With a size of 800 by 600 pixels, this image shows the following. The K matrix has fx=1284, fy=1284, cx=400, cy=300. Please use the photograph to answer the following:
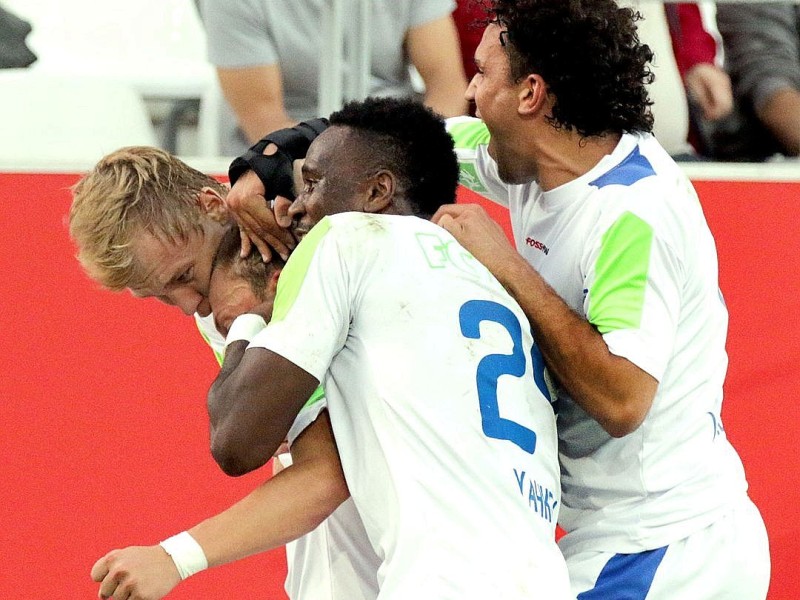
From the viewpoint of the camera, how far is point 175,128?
10.9 feet

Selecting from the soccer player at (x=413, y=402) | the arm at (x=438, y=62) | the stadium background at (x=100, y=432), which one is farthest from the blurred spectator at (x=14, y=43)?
the soccer player at (x=413, y=402)

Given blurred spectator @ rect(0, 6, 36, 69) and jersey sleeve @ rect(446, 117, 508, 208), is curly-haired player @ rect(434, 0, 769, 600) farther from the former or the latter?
blurred spectator @ rect(0, 6, 36, 69)

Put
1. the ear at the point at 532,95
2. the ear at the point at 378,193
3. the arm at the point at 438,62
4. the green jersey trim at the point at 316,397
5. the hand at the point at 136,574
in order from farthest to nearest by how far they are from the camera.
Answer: the arm at the point at 438,62
the ear at the point at 532,95
the ear at the point at 378,193
the green jersey trim at the point at 316,397
the hand at the point at 136,574

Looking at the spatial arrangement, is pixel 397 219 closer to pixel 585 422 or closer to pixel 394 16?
pixel 585 422

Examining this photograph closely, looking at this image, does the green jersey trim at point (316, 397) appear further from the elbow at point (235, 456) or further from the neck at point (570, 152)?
the neck at point (570, 152)

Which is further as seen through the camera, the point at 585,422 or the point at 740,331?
the point at 740,331

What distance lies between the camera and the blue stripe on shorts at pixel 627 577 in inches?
79.3

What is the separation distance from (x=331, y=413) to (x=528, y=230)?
576 millimetres

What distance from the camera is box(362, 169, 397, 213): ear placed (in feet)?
6.17

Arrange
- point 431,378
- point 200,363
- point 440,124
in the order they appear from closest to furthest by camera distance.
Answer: point 431,378 → point 440,124 → point 200,363

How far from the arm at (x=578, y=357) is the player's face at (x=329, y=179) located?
20cm

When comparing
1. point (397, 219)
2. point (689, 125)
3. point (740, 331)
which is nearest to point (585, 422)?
point (397, 219)

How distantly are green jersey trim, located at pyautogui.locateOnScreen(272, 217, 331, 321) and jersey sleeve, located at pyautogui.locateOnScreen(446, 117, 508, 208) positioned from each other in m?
0.66

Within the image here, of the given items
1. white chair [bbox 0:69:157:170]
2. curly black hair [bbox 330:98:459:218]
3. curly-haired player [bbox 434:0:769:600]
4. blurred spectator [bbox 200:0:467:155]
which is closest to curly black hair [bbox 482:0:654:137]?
curly-haired player [bbox 434:0:769:600]
